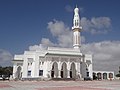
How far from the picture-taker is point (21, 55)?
8181cm

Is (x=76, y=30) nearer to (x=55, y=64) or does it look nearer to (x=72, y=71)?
(x=72, y=71)

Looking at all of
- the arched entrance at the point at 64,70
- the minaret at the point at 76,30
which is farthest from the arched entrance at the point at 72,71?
the minaret at the point at 76,30

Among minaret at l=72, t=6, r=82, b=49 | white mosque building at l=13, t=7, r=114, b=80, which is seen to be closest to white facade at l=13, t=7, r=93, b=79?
white mosque building at l=13, t=7, r=114, b=80

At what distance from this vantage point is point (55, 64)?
232ft

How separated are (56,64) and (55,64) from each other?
424mm

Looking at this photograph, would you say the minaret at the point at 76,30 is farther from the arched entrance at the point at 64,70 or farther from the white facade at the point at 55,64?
the arched entrance at the point at 64,70

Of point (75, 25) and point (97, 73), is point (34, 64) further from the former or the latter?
point (97, 73)

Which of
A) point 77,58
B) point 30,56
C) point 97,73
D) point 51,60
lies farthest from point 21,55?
point 97,73

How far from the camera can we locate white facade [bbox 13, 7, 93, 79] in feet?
226

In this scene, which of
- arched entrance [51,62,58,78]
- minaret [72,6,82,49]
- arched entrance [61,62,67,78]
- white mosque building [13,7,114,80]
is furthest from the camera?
minaret [72,6,82,49]

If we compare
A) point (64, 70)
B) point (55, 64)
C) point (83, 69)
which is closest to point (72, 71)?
point (64, 70)

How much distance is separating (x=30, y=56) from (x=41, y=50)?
4443mm

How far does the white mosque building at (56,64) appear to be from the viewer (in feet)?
226

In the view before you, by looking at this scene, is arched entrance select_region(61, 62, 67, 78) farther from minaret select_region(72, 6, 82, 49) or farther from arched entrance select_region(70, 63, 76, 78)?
minaret select_region(72, 6, 82, 49)
